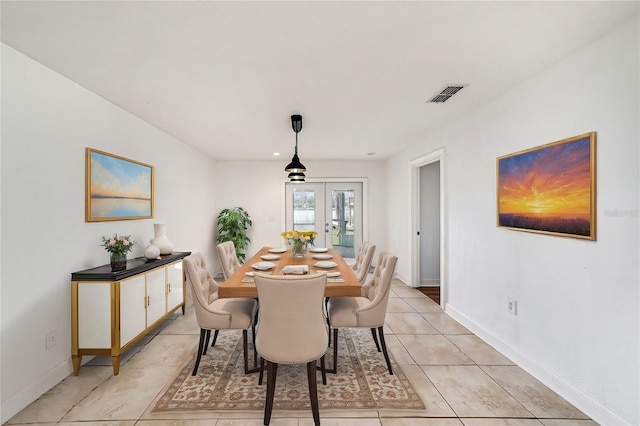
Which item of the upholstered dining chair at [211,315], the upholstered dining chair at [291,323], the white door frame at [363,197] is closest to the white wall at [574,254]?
the upholstered dining chair at [291,323]

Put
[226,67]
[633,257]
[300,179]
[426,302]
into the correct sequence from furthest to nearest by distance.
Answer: [426,302]
[300,179]
[226,67]
[633,257]

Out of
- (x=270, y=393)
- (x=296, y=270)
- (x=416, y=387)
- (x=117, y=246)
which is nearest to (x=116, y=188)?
(x=117, y=246)

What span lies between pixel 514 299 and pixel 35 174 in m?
3.95

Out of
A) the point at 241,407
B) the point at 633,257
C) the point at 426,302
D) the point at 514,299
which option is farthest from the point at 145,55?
the point at 426,302

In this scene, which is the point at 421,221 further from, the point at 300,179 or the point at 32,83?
the point at 32,83

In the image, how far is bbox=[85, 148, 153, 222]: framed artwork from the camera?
2.65 meters

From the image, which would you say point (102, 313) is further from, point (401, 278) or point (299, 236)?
point (401, 278)

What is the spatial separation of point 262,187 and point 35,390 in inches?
183

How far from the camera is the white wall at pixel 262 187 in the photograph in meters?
6.30

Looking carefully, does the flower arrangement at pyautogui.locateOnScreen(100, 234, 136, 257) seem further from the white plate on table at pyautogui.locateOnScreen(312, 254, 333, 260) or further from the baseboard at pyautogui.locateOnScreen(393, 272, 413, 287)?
the baseboard at pyautogui.locateOnScreen(393, 272, 413, 287)

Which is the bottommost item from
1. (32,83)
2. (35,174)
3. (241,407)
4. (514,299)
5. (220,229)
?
(241,407)

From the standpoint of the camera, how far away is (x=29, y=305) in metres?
2.10

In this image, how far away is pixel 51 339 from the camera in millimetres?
2270

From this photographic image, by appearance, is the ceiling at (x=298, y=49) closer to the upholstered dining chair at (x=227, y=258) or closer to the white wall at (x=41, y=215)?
the white wall at (x=41, y=215)
